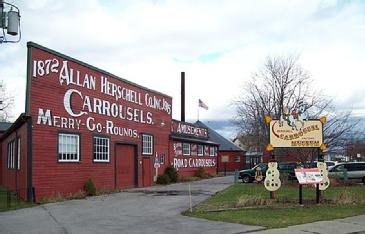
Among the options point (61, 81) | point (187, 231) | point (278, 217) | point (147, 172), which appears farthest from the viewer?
point (147, 172)

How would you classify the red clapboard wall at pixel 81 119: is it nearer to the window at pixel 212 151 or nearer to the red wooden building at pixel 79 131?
the red wooden building at pixel 79 131

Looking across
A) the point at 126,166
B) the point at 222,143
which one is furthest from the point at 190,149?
the point at 222,143

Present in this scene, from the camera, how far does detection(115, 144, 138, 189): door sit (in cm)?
3019

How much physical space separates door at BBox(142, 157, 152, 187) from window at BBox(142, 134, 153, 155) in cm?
56

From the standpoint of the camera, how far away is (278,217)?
15.2 m

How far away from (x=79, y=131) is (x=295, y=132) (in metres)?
11.3

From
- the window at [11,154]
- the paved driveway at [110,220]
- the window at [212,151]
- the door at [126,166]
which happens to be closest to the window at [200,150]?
the window at [212,151]

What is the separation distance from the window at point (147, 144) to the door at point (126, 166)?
178cm

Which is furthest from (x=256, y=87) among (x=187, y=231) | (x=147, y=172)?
(x=187, y=231)

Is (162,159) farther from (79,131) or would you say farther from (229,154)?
(229,154)

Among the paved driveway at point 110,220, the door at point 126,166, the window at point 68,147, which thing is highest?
the window at point 68,147

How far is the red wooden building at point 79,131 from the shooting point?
22.5 m

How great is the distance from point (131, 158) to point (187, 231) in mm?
19639

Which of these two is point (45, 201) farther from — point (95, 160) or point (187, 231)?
point (187, 231)
